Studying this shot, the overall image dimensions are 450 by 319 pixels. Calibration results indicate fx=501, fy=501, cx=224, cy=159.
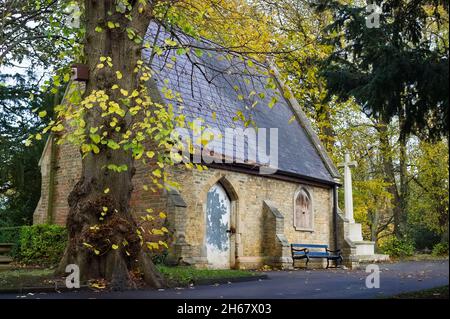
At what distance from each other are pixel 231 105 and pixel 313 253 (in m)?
6.80

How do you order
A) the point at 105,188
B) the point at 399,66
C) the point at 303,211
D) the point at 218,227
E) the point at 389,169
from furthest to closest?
the point at 389,169 → the point at 303,211 → the point at 218,227 → the point at 105,188 → the point at 399,66

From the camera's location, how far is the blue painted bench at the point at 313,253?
770 inches

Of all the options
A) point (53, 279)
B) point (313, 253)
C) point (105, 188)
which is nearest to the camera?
point (53, 279)

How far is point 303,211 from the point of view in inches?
846

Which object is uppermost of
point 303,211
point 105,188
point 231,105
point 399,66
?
point 231,105

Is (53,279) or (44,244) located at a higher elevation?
(44,244)

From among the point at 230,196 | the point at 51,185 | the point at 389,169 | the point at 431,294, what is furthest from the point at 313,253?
the point at 389,169

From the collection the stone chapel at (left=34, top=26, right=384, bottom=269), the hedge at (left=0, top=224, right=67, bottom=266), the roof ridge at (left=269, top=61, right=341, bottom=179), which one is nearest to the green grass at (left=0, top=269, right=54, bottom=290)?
the stone chapel at (left=34, top=26, right=384, bottom=269)

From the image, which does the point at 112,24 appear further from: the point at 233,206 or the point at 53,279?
the point at 233,206

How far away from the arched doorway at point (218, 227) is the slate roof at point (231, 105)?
2423 millimetres

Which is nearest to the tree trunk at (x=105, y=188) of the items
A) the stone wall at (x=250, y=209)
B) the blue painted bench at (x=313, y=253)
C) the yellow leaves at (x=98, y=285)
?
the yellow leaves at (x=98, y=285)

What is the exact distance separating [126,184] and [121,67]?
2575mm

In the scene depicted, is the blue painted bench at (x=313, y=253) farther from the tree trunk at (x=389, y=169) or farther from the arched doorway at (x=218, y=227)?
the tree trunk at (x=389, y=169)
